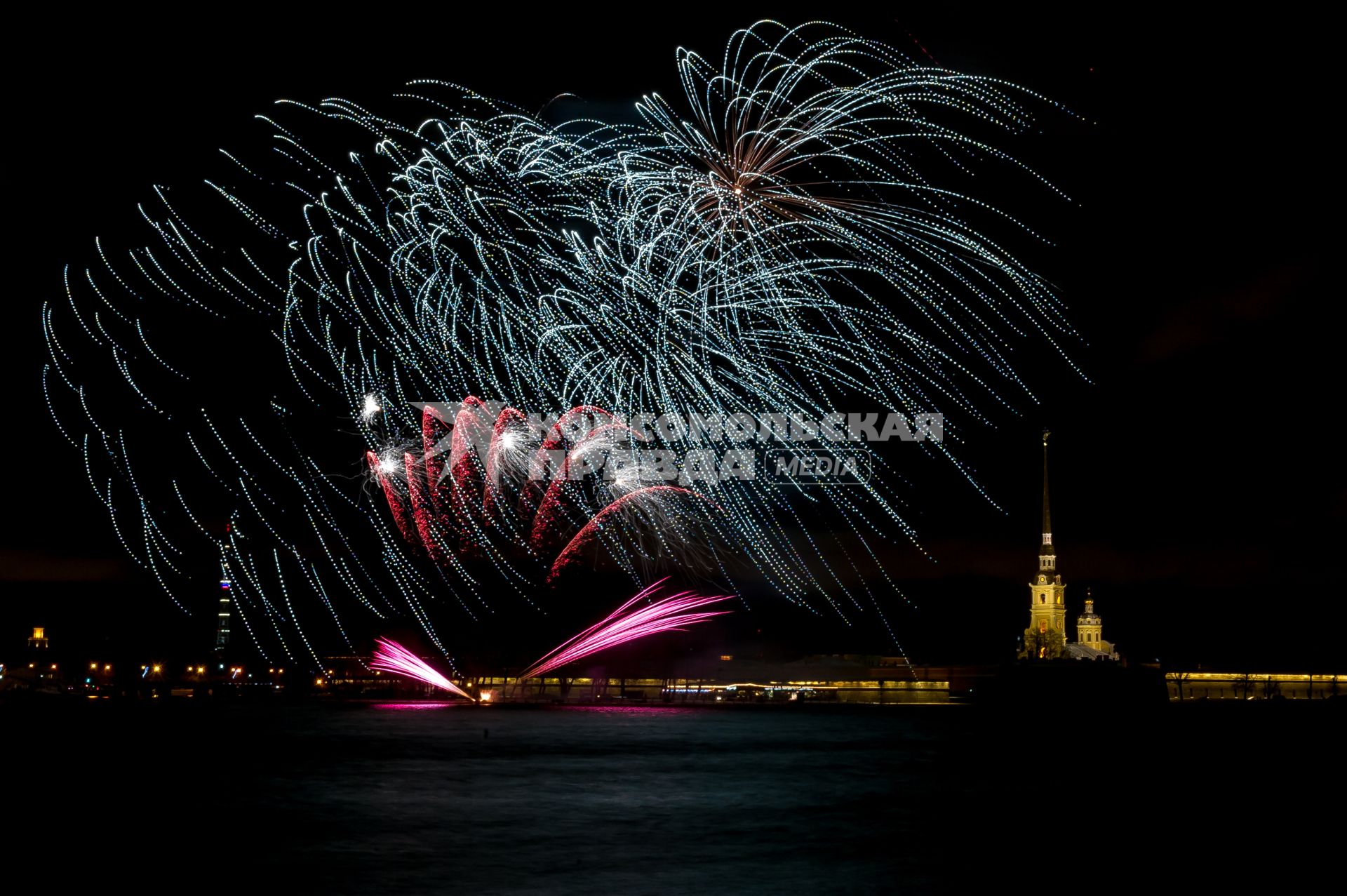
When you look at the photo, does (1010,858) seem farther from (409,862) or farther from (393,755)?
(393,755)

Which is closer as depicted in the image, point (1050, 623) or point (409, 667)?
point (409, 667)

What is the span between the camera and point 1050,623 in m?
149

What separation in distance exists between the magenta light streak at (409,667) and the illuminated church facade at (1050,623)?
77685 mm

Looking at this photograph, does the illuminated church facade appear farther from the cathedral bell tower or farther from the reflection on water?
the reflection on water

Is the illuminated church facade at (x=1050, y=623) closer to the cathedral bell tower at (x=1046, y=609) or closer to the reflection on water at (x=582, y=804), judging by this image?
the cathedral bell tower at (x=1046, y=609)

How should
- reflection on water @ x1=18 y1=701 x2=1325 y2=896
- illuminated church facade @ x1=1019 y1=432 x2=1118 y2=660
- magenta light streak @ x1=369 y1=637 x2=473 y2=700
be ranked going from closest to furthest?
reflection on water @ x1=18 y1=701 x2=1325 y2=896
magenta light streak @ x1=369 y1=637 x2=473 y2=700
illuminated church facade @ x1=1019 y1=432 x2=1118 y2=660

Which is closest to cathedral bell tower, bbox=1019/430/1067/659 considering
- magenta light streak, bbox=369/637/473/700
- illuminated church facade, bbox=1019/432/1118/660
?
illuminated church facade, bbox=1019/432/1118/660

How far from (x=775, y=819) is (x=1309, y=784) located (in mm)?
16998

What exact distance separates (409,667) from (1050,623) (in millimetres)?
98797

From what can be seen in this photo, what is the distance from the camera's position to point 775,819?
2508 centimetres

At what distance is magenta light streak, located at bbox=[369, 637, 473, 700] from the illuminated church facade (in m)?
77.7

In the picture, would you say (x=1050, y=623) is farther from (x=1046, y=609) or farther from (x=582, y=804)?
(x=582, y=804)

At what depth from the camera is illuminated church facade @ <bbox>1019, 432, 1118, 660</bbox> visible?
483 feet

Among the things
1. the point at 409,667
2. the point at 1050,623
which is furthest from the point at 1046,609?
the point at 409,667
